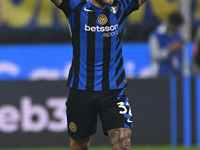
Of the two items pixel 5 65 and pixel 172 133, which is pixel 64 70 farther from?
pixel 172 133

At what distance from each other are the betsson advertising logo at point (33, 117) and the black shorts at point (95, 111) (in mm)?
3113

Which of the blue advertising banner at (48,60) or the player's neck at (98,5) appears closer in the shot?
the player's neck at (98,5)

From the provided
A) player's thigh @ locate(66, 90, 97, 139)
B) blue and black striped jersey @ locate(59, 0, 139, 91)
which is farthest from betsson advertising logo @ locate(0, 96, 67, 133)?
blue and black striped jersey @ locate(59, 0, 139, 91)

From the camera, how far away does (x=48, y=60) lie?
41.2ft

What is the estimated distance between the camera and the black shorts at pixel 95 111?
18.3ft

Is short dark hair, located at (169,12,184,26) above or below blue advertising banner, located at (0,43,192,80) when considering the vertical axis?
above

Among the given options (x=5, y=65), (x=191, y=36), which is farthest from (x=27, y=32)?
(x=191, y=36)

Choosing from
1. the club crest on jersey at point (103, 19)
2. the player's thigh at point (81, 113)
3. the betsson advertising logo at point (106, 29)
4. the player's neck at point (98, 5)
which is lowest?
the player's thigh at point (81, 113)

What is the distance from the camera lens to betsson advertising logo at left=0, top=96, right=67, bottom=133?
8898mm

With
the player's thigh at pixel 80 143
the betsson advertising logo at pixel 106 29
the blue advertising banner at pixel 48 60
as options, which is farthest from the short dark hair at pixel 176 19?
the player's thigh at pixel 80 143

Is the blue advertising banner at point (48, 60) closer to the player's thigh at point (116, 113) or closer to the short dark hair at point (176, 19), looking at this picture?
the short dark hair at point (176, 19)

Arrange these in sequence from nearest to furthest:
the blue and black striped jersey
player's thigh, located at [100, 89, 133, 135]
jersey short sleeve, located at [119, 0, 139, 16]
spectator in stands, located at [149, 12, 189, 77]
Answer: player's thigh, located at [100, 89, 133, 135]
the blue and black striped jersey
jersey short sleeve, located at [119, 0, 139, 16]
spectator in stands, located at [149, 12, 189, 77]

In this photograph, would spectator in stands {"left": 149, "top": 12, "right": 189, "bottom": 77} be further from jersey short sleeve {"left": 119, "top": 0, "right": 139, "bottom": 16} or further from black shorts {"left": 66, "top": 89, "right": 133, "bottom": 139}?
black shorts {"left": 66, "top": 89, "right": 133, "bottom": 139}

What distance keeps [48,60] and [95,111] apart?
695 cm
